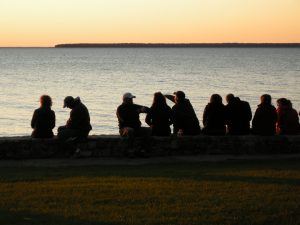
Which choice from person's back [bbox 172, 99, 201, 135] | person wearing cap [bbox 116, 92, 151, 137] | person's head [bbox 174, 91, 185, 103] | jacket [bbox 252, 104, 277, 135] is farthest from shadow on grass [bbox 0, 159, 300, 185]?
person's head [bbox 174, 91, 185, 103]

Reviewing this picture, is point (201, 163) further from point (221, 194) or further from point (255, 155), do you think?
point (221, 194)

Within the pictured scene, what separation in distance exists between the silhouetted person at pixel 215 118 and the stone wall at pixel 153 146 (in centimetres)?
44

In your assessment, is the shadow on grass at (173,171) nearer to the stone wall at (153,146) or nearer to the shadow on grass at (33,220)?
the stone wall at (153,146)

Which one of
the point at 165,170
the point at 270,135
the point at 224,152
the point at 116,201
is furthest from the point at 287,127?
the point at 116,201

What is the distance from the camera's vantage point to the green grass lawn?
757 centimetres

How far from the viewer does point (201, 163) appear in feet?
38.4

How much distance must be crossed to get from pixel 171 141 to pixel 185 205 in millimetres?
4649

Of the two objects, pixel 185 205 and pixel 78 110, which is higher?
pixel 78 110

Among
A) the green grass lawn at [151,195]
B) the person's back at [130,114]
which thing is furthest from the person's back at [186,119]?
the green grass lawn at [151,195]

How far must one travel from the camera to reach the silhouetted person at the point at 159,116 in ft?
42.7

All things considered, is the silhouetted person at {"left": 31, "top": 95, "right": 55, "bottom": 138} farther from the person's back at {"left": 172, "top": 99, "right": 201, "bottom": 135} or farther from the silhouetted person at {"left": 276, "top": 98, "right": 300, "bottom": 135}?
the silhouetted person at {"left": 276, "top": 98, "right": 300, "bottom": 135}

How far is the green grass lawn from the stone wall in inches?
50.1

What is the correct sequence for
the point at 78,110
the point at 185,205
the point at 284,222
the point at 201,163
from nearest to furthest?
the point at 284,222
the point at 185,205
the point at 201,163
the point at 78,110

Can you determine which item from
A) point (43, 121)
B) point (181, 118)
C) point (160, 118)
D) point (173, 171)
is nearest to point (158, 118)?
point (160, 118)
